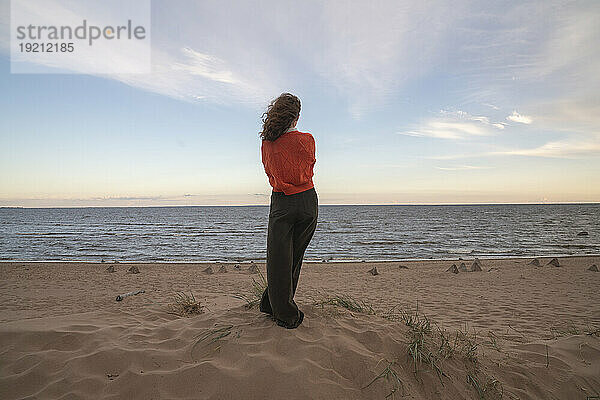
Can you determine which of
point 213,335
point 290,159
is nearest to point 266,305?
point 213,335

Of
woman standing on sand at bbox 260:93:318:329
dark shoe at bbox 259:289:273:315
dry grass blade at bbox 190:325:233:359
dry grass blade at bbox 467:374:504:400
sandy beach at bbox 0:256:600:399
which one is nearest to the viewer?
sandy beach at bbox 0:256:600:399

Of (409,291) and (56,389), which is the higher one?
(56,389)

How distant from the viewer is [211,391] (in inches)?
109

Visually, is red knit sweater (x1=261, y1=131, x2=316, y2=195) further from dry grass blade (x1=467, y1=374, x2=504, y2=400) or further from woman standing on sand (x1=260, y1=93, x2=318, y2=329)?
dry grass blade (x1=467, y1=374, x2=504, y2=400)

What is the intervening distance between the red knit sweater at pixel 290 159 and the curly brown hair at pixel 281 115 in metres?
0.07

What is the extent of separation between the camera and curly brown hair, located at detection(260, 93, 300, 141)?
3.55 m

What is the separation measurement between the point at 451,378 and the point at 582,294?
7.65 m

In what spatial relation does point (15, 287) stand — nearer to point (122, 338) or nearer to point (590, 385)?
point (122, 338)

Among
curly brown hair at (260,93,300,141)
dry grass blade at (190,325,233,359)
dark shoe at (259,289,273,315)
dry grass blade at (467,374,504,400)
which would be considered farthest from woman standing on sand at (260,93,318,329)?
dry grass blade at (467,374,504,400)

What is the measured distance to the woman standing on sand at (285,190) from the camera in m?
3.54

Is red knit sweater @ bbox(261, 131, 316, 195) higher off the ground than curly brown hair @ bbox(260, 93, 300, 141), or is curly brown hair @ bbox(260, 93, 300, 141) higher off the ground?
curly brown hair @ bbox(260, 93, 300, 141)

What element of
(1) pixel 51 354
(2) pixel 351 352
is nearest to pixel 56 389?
(1) pixel 51 354

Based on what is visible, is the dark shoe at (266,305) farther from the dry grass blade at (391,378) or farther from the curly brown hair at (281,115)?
the curly brown hair at (281,115)

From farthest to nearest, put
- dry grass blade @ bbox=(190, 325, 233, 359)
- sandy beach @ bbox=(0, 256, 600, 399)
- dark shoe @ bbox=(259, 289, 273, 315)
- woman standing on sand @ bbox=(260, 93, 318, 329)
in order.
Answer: dark shoe @ bbox=(259, 289, 273, 315) < woman standing on sand @ bbox=(260, 93, 318, 329) < dry grass blade @ bbox=(190, 325, 233, 359) < sandy beach @ bbox=(0, 256, 600, 399)
